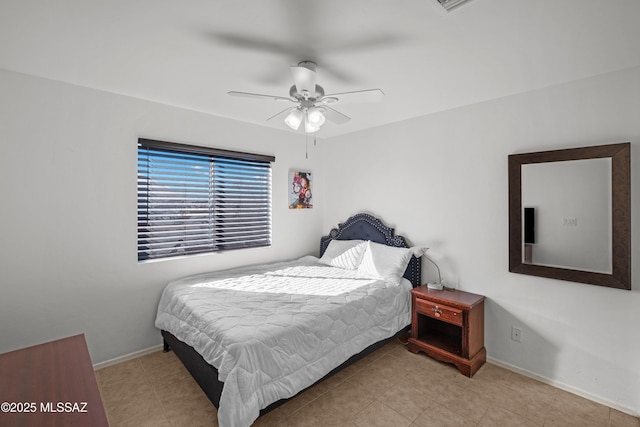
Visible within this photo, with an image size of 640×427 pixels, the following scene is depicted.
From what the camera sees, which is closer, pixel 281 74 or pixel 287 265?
pixel 281 74

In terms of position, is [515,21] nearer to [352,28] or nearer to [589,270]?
[352,28]

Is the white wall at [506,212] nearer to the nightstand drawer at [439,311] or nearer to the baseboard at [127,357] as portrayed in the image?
the nightstand drawer at [439,311]

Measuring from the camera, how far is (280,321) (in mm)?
1958

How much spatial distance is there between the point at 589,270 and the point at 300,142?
332 cm

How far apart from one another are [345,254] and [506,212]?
5.71ft

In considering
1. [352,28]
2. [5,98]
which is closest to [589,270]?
[352,28]

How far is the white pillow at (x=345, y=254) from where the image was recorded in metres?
3.46

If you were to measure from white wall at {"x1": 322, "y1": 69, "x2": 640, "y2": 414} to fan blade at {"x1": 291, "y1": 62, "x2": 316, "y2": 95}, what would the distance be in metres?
1.73

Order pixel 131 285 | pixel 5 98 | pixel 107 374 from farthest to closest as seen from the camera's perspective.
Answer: pixel 131 285
pixel 107 374
pixel 5 98

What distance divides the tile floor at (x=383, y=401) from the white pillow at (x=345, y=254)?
3.77 feet

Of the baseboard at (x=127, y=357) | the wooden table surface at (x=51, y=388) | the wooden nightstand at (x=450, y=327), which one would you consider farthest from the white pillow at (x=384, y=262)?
the wooden table surface at (x=51, y=388)

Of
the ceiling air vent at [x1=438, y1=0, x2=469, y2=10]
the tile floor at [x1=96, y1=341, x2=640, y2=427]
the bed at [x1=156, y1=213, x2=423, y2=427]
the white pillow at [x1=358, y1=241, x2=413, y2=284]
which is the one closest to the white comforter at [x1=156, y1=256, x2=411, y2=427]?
the bed at [x1=156, y1=213, x2=423, y2=427]

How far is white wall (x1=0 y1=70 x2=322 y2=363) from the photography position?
218 centimetres

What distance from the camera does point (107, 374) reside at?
8.01 feet
